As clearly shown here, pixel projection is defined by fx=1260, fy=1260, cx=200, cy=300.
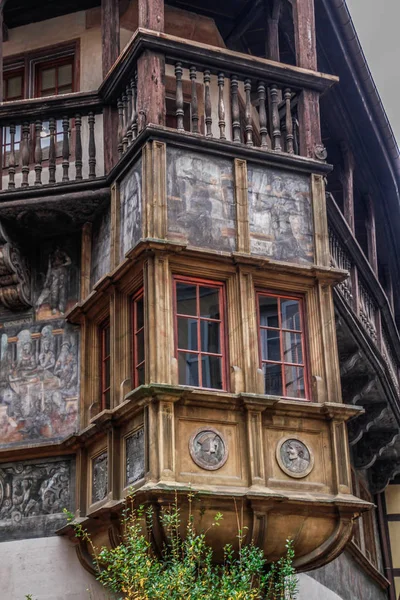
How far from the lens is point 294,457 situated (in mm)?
12352

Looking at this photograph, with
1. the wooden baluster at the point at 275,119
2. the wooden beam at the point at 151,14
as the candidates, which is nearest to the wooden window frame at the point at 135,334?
the wooden baluster at the point at 275,119

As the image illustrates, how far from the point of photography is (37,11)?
15.9 metres

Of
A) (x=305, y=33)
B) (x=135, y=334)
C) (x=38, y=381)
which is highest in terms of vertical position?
(x=305, y=33)

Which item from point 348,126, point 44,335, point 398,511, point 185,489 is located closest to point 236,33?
point 348,126

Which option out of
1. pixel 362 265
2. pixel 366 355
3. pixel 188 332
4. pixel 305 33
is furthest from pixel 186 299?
pixel 362 265

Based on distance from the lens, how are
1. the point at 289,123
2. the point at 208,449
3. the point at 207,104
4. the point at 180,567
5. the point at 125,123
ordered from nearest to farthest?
the point at 180,567 → the point at 208,449 → the point at 207,104 → the point at 125,123 → the point at 289,123

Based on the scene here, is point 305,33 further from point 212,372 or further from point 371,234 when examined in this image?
point 212,372

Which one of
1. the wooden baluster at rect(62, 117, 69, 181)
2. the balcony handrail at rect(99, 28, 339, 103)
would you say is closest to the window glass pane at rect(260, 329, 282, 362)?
the wooden baluster at rect(62, 117, 69, 181)

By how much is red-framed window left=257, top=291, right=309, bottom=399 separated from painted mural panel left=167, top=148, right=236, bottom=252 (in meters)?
0.76

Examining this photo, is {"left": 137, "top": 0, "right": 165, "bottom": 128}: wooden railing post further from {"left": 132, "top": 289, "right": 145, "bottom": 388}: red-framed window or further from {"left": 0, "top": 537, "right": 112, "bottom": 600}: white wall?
{"left": 0, "top": 537, "right": 112, "bottom": 600}: white wall

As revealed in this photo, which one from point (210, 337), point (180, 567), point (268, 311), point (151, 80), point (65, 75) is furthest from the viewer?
point (65, 75)

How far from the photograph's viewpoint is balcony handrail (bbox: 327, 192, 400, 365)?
48.2 ft

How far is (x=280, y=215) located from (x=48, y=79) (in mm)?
4085

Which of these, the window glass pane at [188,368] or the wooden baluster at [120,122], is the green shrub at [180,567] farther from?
the wooden baluster at [120,122]
